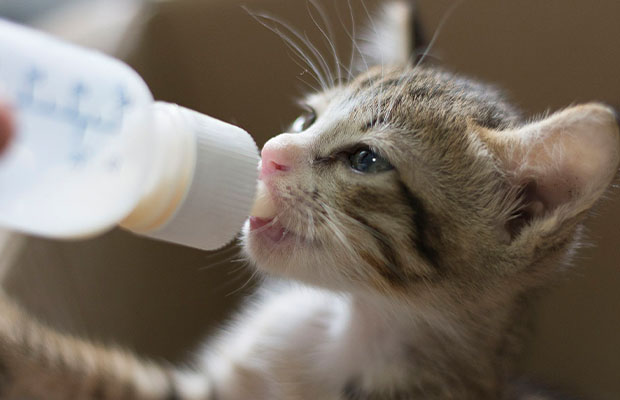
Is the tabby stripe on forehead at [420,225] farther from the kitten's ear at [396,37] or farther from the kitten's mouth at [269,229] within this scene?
the kitten's ear at [396,37]

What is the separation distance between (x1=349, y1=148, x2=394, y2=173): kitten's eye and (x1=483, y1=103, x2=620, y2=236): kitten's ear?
0.15 meters

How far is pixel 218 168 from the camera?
0.69m

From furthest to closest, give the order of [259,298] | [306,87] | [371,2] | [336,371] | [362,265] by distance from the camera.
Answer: [371,2]
[259,298]
[306,87]
[336,371]
[362,265]

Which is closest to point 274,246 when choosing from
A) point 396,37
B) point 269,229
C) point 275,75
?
point 269,229

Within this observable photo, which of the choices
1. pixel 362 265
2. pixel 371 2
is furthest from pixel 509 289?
pixel 371 2

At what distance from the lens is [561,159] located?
32.2 inches

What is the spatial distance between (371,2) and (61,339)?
1.02 meters

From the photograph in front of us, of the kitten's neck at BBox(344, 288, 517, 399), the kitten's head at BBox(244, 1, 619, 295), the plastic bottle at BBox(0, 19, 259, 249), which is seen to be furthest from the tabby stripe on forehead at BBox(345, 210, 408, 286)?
the plastic bottle at BBox(0, 19, 259, 249)

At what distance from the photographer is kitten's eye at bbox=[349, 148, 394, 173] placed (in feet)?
2.84

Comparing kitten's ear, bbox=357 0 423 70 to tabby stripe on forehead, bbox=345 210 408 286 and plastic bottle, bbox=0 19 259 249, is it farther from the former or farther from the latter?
plastic bottle, bbox=0 19 259 249

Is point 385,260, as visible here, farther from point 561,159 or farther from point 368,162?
point 561,159

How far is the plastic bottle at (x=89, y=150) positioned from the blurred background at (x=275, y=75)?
729mm

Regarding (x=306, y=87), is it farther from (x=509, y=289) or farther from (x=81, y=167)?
(x=81, y=167)

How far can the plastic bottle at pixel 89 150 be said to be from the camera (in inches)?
23.1
